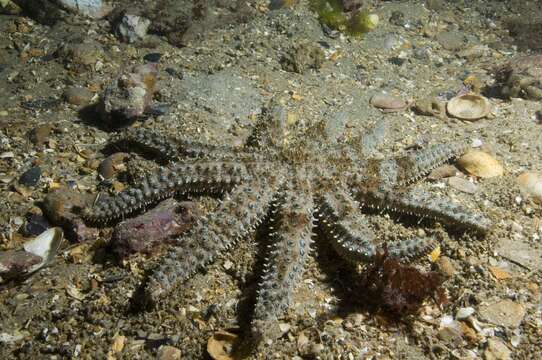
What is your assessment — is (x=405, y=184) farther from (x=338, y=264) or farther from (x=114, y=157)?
(x=114, y=157)

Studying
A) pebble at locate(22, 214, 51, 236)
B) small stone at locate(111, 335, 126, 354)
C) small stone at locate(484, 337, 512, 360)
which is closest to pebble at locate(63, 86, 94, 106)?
pebble at locate(22, 214, 51, 236)

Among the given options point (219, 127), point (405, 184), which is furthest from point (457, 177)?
point (219, 127)

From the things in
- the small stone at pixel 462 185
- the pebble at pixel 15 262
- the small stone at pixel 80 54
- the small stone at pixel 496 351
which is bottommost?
the small stone at pixel 496 351

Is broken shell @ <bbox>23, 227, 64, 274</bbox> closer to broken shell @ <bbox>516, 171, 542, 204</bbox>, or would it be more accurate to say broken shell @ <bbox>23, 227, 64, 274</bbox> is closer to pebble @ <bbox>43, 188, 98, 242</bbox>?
pebble @ <bbox>43, 188, 98, 242</bbox>

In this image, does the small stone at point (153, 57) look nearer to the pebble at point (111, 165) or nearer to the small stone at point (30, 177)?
the pebble at point (111, 165)

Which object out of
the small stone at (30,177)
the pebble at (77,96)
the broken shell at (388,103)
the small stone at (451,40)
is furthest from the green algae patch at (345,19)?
the small stone at (30,177)

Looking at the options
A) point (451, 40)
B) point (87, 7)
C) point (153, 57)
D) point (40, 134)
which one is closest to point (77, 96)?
point (40, 134)
